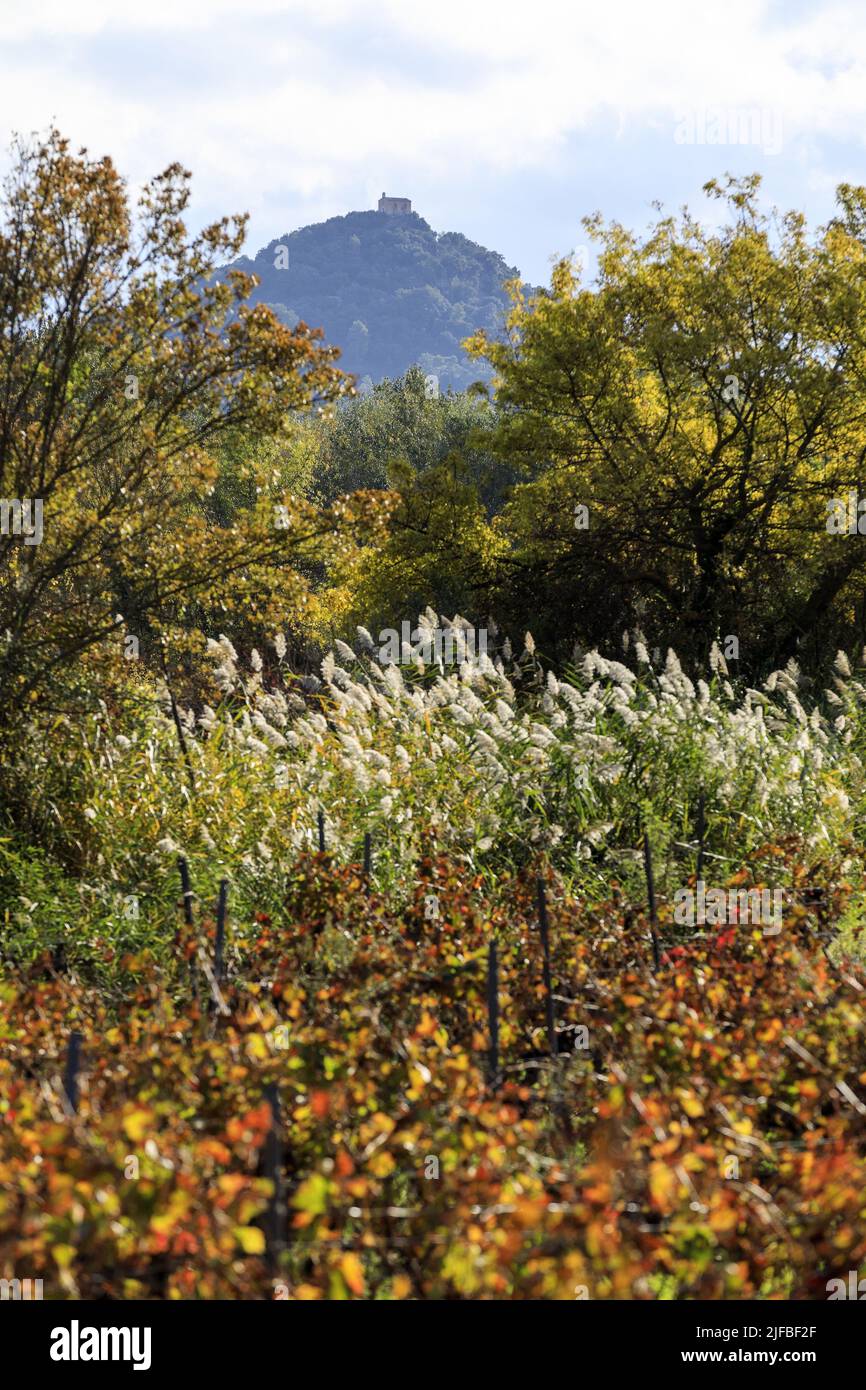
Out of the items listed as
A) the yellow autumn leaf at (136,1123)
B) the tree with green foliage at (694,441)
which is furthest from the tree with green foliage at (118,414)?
the tree with green foliage at (694,441)

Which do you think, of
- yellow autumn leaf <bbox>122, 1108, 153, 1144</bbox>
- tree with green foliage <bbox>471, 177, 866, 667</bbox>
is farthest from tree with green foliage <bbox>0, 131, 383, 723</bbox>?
tree with green foliage <bbox>471, 177, 866, 667</bbox>

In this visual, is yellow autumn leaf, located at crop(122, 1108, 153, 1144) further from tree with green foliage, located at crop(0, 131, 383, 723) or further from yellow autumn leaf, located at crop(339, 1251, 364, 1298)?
tree with green foliage, located at crop(0, 131, 383, 723)

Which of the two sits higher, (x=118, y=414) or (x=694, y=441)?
(x=694, y=441)

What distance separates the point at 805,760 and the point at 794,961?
3.47 m

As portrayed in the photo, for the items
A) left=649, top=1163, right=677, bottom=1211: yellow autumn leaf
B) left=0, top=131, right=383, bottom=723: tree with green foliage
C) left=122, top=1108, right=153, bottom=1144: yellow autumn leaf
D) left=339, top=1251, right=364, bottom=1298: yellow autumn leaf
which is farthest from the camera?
left=0, top=131, right=383, bottom=723: tree with green foliage

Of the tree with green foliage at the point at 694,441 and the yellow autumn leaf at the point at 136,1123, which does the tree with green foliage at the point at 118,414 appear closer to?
the yellow autumn leaf at the point at 136,1123

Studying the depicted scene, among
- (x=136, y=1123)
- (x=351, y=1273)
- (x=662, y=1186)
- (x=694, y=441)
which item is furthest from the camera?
(x=694, y=441)

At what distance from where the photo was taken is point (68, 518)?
823 cm

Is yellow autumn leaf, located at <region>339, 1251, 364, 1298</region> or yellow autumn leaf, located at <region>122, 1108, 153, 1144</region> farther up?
yellow autumn leaf, located at <region>122, 1108, 153, 1144</region>

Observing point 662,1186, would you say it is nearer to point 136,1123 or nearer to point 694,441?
point 136,1123

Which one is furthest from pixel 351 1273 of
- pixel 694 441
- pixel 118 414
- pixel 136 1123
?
pixel 694 441

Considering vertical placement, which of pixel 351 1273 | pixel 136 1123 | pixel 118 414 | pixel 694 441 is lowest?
pixel 351 1273
